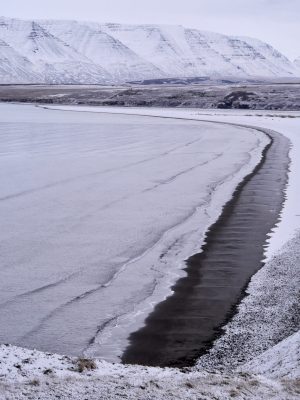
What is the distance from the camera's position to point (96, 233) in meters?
13.9

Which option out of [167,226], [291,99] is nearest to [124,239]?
[167,226]

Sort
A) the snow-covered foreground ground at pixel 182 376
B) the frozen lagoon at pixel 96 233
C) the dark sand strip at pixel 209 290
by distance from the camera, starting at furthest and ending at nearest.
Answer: the frozen lagoon at pixel 96 233 < the dark sand strip at pixel 209 290 < the snow-covered foreground ground at pixel 182 376

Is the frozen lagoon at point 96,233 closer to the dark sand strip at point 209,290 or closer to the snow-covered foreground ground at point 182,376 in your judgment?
the dark sand strip at point 209,290

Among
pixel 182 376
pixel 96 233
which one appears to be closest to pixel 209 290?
pixel 182 376

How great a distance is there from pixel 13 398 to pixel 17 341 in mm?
2431

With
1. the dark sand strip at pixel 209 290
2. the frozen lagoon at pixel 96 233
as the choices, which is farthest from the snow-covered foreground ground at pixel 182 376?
the frozen lagoon at pixel 96 233

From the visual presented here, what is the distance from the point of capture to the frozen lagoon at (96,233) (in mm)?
8852

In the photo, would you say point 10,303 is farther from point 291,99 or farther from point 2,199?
point 291,99

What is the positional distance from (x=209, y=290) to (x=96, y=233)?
4205 millimetres

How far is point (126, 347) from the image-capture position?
802 cm

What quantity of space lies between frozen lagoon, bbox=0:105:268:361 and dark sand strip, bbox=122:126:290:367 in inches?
9.7

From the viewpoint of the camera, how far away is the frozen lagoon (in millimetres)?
8852

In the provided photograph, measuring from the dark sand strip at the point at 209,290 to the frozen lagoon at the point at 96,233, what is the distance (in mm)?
247

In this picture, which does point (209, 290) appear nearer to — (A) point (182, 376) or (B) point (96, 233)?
(A) point (182, 376)
